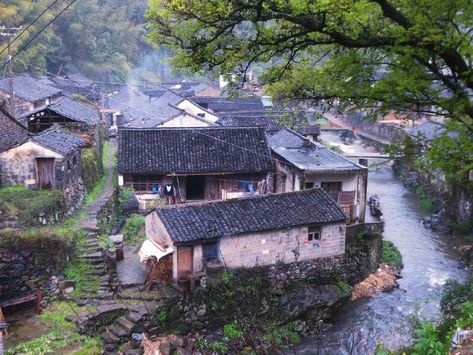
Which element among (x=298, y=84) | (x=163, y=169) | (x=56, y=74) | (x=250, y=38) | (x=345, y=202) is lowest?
(x=345, y=202)

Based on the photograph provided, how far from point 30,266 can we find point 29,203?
2.94m

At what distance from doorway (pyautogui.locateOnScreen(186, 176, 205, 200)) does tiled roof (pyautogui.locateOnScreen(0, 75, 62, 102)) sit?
2002 centimetres

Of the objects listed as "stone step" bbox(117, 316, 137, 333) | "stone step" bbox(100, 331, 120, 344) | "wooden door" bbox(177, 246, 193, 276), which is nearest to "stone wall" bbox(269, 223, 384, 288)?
"wooden door" bbox(177, 246, 193, 276)

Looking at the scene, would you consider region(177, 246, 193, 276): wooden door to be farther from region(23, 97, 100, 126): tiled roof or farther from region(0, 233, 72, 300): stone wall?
region(23, 97, 100, 126): tiled roof

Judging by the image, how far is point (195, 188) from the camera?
85.4 feet

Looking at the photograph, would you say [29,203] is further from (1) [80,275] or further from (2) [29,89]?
(2) [29,89]

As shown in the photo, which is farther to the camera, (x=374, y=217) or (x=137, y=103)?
(x=137, y=103)

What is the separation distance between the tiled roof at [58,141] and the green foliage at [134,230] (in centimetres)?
441

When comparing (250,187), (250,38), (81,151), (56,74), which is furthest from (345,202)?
(56,74)

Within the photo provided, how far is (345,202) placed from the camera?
79.3 feet

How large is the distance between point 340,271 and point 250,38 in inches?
604

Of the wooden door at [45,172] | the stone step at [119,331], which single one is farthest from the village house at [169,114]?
the stone step at [119,331]

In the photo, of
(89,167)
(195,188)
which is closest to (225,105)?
(195,188)

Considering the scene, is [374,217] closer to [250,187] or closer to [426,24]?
[250,187]
